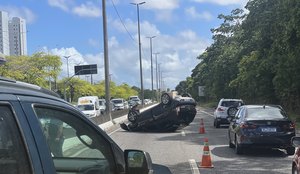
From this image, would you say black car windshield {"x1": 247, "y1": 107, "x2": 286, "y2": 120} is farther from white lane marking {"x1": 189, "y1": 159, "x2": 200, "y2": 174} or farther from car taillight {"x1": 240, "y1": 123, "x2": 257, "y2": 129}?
white lane marking {"x1": 189, "y1": 159, "x2": 200, "y2": 174}

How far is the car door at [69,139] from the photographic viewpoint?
8.56 feet

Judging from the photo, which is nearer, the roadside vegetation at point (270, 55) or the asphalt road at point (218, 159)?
the asphalt road at point (218, 159)

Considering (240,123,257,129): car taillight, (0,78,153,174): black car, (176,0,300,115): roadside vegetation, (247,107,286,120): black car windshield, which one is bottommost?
→ (240,123,257,129): car taillight

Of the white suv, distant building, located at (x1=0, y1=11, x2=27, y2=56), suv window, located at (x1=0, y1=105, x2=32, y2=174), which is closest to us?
suv window, located at (x1=0, y1=105, x2=32, y2=174)

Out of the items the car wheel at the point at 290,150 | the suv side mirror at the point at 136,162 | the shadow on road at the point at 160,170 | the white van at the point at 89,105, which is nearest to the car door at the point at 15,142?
the suv side mirror at the point at 136,162

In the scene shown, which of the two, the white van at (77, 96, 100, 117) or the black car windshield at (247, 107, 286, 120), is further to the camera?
the white van at (77, 96, 100, 117)

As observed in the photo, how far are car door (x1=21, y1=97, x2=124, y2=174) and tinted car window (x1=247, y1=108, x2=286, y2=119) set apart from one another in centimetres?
1124

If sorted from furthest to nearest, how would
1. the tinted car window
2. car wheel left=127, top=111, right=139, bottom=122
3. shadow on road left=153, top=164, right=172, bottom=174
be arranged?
1. car wheel left=127, top=111, right=139, bottom=122
2. the tinted car window
3. shadow on road left=153, top=164, right=172, bottom=174

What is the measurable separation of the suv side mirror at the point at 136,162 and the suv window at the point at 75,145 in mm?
113

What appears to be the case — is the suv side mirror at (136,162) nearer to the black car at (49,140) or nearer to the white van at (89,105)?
the black car at (49,140)

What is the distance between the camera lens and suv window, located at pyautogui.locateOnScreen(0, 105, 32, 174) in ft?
7.63

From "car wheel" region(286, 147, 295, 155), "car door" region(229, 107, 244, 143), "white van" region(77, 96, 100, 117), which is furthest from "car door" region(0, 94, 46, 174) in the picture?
"white van" region(77, 96, 100, 117)

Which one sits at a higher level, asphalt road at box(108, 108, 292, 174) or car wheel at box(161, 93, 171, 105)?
car wheel at box(161, 93, 171, 105)

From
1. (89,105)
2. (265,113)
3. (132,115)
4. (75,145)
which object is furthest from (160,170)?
(89,105)
